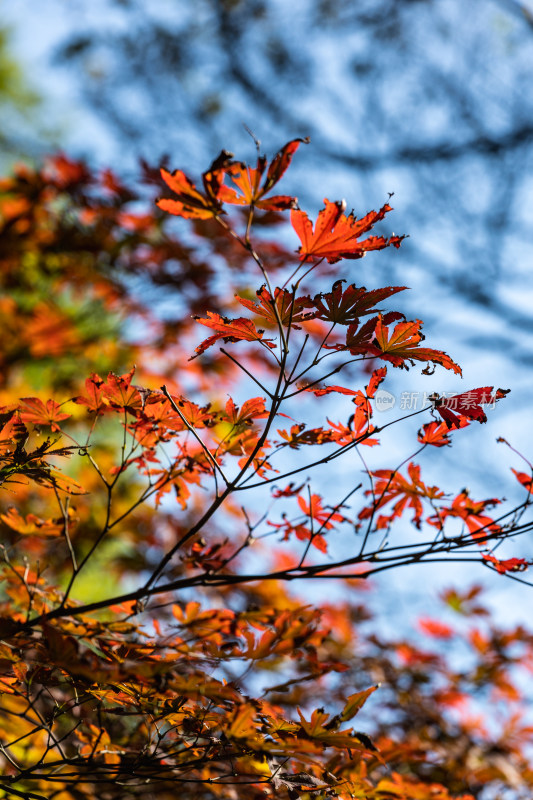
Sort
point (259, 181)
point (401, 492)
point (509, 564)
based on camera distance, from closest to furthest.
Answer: point (259, 181) → point (509, 564) → point (401, 492)

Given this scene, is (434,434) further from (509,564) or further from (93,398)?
(93,398)

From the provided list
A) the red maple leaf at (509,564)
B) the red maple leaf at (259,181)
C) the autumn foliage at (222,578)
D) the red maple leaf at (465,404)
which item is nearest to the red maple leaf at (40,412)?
the autumn foliage at (222,578)

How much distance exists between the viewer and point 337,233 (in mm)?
629

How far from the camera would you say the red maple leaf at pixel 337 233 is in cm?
62

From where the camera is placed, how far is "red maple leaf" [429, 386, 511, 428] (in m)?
0.69

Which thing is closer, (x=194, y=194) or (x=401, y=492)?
(x=194, y=194)

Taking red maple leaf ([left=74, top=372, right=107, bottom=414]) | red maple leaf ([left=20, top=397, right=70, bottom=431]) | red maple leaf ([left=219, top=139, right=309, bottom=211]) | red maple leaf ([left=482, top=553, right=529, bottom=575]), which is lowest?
red maple leaf ([left=482, top=553, right=529, bottom=575])

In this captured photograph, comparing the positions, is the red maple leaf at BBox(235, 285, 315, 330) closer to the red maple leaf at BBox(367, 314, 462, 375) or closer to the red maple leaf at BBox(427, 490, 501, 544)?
the red maple leaf at BBox(367, 314, 462, 375)

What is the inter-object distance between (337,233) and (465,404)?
0.89ft

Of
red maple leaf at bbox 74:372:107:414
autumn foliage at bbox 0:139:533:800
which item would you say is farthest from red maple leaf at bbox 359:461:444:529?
red maple leaf at bbox 74:372:107:414

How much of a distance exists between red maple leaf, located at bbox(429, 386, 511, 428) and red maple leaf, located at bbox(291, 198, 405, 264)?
214 mm

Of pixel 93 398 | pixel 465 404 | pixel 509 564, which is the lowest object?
pixel 509 564

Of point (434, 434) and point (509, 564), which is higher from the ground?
point (434, 434)

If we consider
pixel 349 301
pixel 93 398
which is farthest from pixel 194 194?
pixel 93 398
